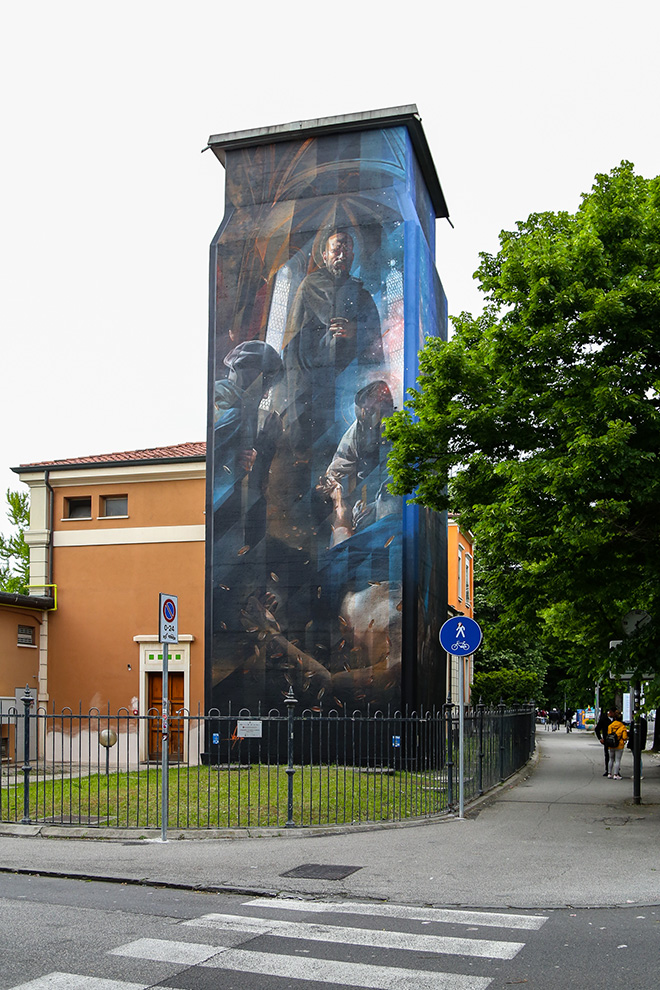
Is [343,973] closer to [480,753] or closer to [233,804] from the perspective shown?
[233,804]

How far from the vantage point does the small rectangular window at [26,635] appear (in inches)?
1108

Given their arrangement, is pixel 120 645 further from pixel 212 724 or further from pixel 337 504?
pixel 337 504

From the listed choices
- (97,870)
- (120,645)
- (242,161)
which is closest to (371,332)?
(242,161)

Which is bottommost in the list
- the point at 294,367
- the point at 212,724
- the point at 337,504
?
the point at 212,724

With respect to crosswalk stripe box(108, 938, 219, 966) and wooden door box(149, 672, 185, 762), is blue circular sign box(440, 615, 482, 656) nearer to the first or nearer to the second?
crosswalk stripe box(108, 938, 219, 966)

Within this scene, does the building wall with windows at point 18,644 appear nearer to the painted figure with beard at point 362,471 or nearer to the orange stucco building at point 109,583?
the orange stucco building at point 109,583

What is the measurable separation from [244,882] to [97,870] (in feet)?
6.10

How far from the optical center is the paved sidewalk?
32.6 feet

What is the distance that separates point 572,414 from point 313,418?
11.4 meters

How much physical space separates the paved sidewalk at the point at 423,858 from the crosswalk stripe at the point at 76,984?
11.6 feet

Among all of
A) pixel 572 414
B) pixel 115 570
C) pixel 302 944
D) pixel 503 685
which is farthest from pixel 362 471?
pixel 503 685

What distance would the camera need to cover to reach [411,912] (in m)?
8.93

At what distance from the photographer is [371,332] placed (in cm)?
2506

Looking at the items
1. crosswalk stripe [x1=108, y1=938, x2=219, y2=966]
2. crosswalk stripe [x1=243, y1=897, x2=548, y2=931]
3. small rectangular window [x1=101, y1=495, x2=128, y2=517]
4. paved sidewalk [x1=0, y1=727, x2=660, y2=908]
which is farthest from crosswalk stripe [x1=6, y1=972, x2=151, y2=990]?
small rectangular window [x1=101, y1=495, x2=128, y2=517]
